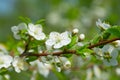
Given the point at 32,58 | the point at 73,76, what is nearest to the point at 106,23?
the point at 32,58

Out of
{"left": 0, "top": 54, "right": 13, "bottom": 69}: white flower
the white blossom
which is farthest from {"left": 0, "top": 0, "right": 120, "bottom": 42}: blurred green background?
{"left": 0, "top": 54, "right": 13, "bottom": 69}: white flower

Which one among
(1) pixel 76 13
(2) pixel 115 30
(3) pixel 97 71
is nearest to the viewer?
(2) pixel 115 30

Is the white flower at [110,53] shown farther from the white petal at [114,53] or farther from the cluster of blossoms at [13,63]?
the cluster of blossoms at [13,63]

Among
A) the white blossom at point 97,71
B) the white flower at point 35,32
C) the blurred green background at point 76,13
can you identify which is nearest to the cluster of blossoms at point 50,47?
the white flower at point 35,32

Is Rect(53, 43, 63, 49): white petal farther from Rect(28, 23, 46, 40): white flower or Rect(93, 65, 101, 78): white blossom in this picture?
Rect(93, 65, 101, 78): white blossom

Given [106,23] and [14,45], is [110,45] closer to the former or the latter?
[106,23]

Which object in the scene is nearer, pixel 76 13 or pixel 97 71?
pixel 97 71

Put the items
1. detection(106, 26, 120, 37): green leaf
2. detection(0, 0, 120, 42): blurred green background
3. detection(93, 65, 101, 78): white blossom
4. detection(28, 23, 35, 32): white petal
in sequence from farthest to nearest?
detection(0, 0, 120, 42): blurred green background < detection(93, 65, 101, 78): white blossom < detection(28, 23, 35, 32): white petal < detection(106, 26, 120, 37): green leaf

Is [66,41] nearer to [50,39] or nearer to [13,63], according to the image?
[50,39]

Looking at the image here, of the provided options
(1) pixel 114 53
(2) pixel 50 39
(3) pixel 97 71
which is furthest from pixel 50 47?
(3) pixel 97 71
